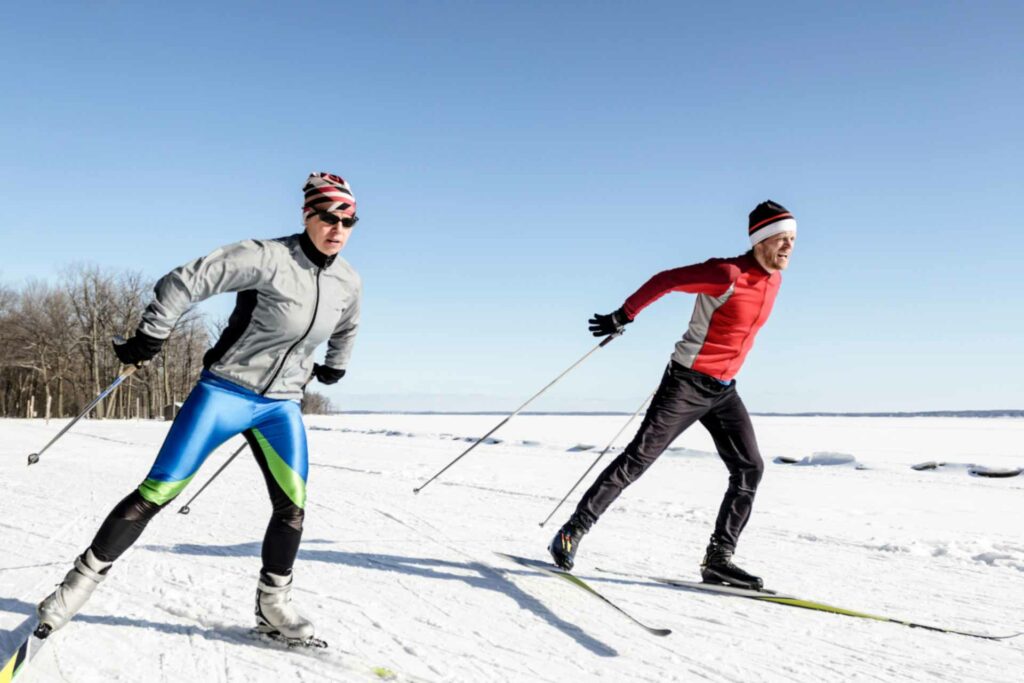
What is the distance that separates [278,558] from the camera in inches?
116

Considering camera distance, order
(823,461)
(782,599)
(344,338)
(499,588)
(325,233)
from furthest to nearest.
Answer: (823,461) < (499,588) < (782,599) < (344,338) < (325,233)

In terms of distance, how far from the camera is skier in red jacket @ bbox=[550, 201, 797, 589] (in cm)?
413

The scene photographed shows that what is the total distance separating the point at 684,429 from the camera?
4199 millimetres

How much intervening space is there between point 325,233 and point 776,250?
2688 mm

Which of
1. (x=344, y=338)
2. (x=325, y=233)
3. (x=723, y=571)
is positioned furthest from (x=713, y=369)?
(x=325, y=233)

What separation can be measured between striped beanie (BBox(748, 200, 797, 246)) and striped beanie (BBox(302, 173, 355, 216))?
2.51 metres

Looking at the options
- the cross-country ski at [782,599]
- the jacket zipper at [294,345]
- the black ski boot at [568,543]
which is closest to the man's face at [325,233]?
the jacket zipper at [294,345]

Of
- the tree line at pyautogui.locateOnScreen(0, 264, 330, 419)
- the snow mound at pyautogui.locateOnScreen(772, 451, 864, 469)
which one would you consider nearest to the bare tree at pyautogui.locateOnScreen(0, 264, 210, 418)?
the tree line at pyautogui.locateOnScreen(0, 264, 330, 419)

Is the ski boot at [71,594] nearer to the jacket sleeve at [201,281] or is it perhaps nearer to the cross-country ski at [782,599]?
the jacket sleeve at [201,281]

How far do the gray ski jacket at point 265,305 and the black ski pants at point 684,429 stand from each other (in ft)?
6.50

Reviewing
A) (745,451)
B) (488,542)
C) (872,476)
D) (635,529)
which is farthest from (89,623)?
(872,476)

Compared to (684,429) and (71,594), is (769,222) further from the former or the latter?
(71,594)

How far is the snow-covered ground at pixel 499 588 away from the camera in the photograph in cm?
279

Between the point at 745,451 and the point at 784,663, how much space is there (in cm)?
165
